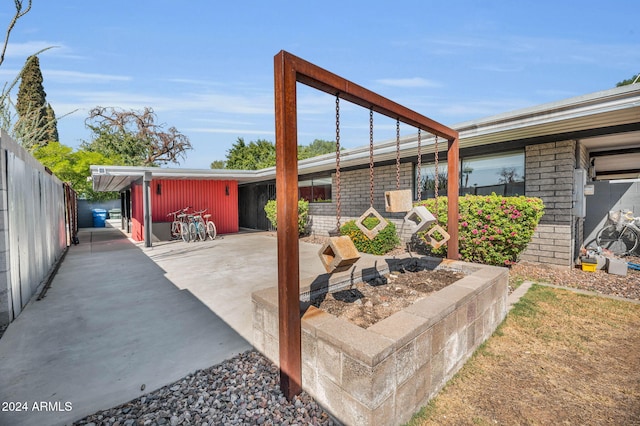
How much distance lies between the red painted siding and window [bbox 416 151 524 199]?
29.1ft

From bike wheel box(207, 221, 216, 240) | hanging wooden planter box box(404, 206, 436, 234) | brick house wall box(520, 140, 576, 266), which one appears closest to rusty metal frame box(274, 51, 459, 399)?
hanging wooden planter box box(404, 206, 436, 234)

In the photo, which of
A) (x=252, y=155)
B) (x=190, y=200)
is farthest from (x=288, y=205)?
(x=252, y=155)

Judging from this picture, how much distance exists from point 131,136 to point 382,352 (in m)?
28.1

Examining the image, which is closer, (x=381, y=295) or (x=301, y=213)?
(x=381, y=295)

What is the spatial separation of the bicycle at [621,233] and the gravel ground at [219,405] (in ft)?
25.5

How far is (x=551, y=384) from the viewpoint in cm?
212

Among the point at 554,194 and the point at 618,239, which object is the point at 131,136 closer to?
the point at 554,194

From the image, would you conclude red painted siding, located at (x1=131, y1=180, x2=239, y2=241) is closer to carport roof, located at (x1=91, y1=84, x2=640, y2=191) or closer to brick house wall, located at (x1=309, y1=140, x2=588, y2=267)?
carport roof, located at (x1=91, y1=84, x2=640, y2=191)

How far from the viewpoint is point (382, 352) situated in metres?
1.53

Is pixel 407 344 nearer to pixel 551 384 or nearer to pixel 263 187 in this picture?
pixel 551 384

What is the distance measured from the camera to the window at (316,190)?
33.9 feet

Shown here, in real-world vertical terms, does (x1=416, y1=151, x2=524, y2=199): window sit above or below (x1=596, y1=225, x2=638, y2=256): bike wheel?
above

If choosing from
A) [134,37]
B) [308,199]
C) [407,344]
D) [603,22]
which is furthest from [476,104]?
[407,344]

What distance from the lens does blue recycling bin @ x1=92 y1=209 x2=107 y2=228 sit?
17578 millimetres
